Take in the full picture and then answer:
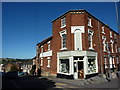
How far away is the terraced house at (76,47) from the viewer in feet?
48.5

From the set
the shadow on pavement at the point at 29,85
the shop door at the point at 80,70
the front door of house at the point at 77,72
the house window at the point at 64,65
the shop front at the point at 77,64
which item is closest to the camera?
the shadow on pavement at the point at 29,85

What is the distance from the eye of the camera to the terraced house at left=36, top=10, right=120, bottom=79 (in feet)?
48.5

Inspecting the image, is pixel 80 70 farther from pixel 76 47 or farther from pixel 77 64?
pixel 76 47

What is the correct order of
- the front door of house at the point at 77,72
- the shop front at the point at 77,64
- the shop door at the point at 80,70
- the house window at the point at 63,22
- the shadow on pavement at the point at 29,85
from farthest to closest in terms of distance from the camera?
the house window at the point at 63,22 < the shop door at the point at 80,70 < the shop front at the point at 77,64 < the front door of house at the point at 77,72 < the shadow on pavement at the point at 29,85

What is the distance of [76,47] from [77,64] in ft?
7.08

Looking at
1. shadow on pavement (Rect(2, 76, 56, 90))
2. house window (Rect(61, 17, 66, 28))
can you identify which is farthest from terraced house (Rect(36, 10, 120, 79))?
shadow on pavement (Rect(2, 76, 56, 90))

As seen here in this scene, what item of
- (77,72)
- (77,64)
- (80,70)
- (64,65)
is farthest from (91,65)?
(64,65)

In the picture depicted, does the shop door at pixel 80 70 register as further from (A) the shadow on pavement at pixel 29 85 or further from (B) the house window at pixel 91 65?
(A) the shadow on pavement at pixel 29 85

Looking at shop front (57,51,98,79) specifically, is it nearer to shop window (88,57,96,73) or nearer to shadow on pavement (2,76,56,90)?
shop window (88,57,96,73)

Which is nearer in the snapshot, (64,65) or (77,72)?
(77,72)

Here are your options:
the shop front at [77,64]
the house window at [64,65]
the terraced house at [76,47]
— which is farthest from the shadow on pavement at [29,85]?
the terraced house at [76,47]

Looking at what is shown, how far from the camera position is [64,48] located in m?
15.9

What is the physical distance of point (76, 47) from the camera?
15008 millimetres

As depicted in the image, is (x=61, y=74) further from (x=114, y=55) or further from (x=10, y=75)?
(x=114, y=55)
